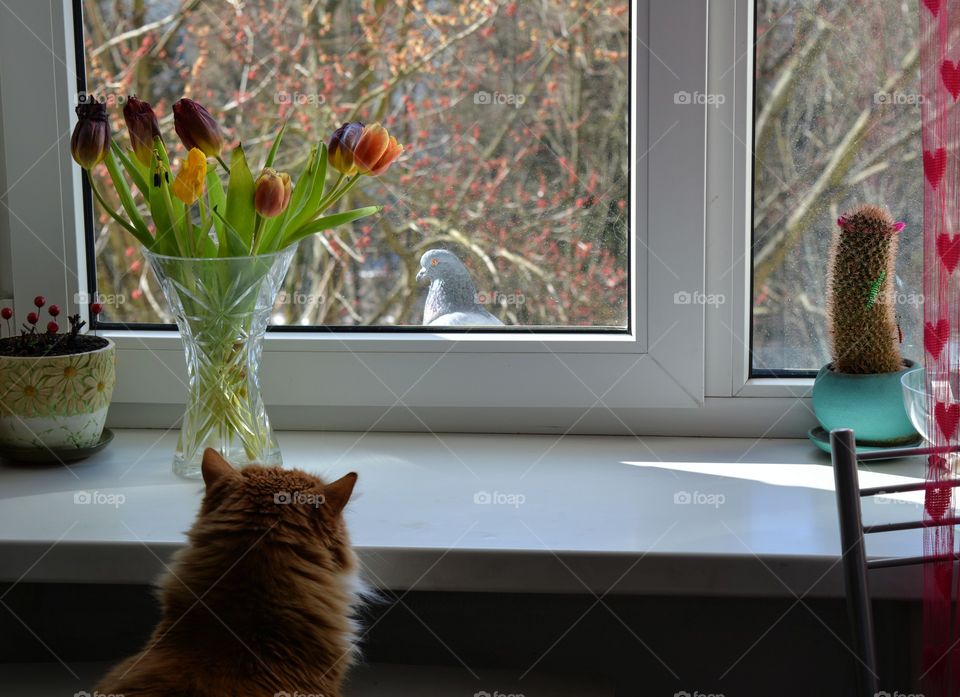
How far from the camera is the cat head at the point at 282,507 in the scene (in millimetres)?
1041

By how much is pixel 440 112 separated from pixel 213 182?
0.32 metres

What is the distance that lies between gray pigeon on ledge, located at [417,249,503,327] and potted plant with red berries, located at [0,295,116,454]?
40 cm

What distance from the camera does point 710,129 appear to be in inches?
55.2

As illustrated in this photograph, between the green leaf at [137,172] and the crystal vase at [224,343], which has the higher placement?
the green leaf at [137,172]

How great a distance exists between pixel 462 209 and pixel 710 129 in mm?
327

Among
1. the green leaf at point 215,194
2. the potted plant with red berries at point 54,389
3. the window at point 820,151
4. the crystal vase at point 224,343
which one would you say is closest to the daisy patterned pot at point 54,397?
the potted plant with red berries at point 54,389

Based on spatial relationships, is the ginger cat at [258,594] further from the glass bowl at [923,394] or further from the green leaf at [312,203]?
the glass bowl at [923,394]

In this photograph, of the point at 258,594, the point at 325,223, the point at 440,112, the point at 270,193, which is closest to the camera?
the point at 258,594

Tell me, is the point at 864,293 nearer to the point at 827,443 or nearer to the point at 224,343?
the point at 827,443

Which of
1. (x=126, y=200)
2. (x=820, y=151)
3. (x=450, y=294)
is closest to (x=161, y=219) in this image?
(x=126, y=200)

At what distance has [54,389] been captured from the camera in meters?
1.34

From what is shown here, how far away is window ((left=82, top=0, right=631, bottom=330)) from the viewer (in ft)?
4.67

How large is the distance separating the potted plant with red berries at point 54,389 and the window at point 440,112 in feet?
0.93

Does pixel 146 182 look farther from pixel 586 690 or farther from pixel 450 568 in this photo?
pixel 586 690
